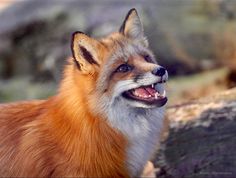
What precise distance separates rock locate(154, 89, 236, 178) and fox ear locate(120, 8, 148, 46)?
1.31 m

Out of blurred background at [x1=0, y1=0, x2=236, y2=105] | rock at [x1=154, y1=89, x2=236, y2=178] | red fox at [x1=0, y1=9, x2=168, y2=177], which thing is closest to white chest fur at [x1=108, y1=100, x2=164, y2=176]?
red fox at [x1=0, y1=9, x2=168, y2=177]

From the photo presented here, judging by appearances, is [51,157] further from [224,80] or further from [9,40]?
[9,40]

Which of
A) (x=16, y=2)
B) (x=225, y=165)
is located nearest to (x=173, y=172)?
(x=225, y=165)

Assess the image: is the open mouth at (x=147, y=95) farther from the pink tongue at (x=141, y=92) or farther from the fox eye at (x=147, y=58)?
the fox eye at (x=147, y=58)

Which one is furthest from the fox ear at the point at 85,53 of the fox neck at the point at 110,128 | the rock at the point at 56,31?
the rock at the point at 56,31

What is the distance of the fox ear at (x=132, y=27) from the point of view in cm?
630

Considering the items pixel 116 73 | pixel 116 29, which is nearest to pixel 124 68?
pixel 116 73

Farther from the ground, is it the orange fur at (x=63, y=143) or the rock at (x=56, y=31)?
the orange fur at (x=63, y=143)

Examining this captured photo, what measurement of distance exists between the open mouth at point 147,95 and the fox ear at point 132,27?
2.20 feet

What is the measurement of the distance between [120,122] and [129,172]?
0.50 meters

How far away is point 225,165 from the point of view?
6.71 m

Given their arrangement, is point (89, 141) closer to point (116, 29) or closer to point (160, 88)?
point (160, 88)

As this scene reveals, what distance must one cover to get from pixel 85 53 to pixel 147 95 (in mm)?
680

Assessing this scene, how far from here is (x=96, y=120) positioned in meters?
5.89
